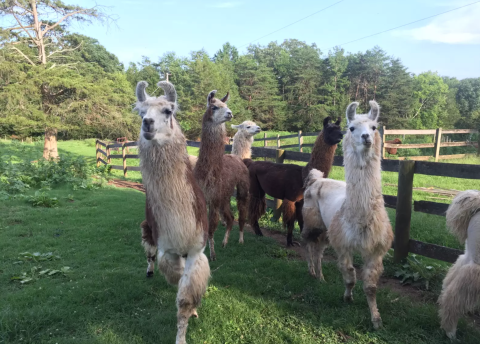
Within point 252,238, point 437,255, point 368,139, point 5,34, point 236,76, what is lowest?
point 252,238

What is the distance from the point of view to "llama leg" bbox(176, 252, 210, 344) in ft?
8.93

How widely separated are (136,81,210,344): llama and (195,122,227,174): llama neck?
1906 mm

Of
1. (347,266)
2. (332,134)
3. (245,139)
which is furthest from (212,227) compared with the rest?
(245,139)

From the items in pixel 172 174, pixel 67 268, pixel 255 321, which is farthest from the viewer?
pixel 67 268

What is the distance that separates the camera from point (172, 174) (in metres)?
2.65

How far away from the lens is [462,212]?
277 centimetres

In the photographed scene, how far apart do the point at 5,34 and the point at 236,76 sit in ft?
117

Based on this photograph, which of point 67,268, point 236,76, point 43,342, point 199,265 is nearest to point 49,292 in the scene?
point 67,268

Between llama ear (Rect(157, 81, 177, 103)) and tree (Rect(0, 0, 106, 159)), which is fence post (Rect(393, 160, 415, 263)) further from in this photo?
tree (Rect(0, 0, 106, 159))

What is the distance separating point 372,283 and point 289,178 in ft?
8.99

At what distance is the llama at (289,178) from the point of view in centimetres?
491

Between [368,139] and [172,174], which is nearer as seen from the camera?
[172,174]

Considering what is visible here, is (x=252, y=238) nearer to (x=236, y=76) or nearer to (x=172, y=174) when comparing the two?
(x=172, y=174)

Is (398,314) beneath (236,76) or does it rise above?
beneath
